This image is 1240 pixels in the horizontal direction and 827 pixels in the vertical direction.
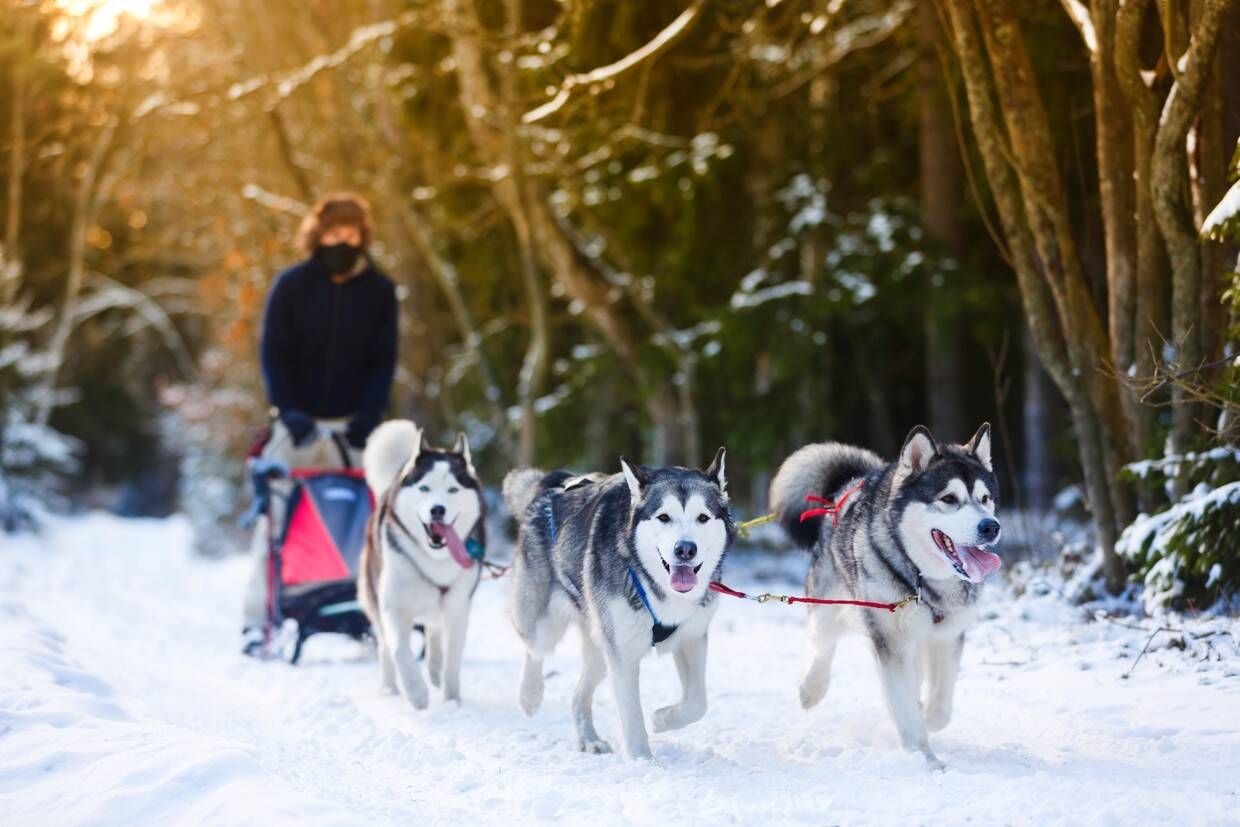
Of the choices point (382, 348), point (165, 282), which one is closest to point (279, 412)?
point (382, 348)

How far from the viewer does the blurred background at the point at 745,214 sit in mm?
6043

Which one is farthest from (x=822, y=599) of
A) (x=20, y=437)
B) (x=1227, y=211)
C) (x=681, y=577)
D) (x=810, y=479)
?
(x=20, y=437)

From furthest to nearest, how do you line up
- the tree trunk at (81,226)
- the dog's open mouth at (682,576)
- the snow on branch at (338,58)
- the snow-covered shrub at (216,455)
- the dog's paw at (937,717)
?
the snow-covered shrub at (216,455), the tree trunk at (81,226), the snow on branch at (338,58), the dog's paw at (937,717), the dog's open mouth at (682,576)

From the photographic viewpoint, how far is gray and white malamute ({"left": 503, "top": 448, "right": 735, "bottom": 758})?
4469 millimetres

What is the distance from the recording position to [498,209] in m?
12.8

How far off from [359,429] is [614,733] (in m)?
2.99

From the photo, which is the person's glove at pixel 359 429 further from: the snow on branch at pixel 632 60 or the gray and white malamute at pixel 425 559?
the snow on branch at pixel 632 60

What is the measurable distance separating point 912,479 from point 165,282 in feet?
65.7

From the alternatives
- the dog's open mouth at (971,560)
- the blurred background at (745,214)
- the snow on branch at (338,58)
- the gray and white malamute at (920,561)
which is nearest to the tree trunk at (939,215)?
the blurred background at (745,214)

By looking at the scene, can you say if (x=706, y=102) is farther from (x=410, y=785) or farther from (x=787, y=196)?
(x=410, y=785)

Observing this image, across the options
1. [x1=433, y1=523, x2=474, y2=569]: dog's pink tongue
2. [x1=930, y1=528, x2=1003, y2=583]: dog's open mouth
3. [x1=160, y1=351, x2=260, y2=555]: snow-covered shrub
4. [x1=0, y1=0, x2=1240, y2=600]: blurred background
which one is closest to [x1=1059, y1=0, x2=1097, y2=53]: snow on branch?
[x1=0, y1=0, x2=1240, y2=600]: blurred background

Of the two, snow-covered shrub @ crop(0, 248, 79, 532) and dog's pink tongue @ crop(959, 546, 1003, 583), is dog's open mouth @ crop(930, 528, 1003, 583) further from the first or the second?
snow-covered shrub @ crop(0, 248, 79, 532)

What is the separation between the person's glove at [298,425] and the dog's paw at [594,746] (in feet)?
10.2

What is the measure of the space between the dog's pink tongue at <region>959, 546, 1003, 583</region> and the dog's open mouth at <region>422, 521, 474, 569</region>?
2.46 meters
